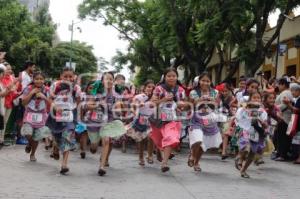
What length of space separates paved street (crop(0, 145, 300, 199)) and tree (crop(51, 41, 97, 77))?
37908 mm

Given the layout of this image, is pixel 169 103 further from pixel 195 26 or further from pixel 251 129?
pixel 195 26

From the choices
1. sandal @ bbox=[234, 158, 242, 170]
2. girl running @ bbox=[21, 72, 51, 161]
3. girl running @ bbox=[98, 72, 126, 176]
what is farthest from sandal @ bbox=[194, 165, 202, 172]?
girl running @ bbox=[21, 72, 51, 161]

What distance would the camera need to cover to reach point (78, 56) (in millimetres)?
62625

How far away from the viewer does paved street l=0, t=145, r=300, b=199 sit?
7.12 meters

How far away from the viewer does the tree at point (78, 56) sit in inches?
2067

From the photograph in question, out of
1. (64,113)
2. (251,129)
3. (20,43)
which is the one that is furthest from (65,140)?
(20,43)

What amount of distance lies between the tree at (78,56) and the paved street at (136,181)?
3791 cm

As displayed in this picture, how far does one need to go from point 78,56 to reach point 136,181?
5540cm

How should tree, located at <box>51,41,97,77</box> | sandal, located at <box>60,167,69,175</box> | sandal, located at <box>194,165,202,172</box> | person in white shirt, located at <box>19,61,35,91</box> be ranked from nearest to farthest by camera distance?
1. sandal, located at <box>60,167,69,175</box>
2. sandal, located at <box>194,165,202,172</box>
3. person in white shirt, located at <box>19,61,35,91</box>
4. tree, located at <box>51,41,97,77</box>

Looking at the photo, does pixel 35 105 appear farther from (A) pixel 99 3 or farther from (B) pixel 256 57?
Answer: (A) pixel 99 3

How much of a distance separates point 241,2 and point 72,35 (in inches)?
1572

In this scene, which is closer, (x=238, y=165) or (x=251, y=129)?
(x=251, y=129)

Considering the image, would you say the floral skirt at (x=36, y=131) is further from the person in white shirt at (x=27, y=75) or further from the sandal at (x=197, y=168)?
the sandal at (x=197, y=168)

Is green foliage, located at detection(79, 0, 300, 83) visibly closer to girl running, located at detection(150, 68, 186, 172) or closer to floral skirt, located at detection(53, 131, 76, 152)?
girl running, located at detection(150, 68, 186, 172)
